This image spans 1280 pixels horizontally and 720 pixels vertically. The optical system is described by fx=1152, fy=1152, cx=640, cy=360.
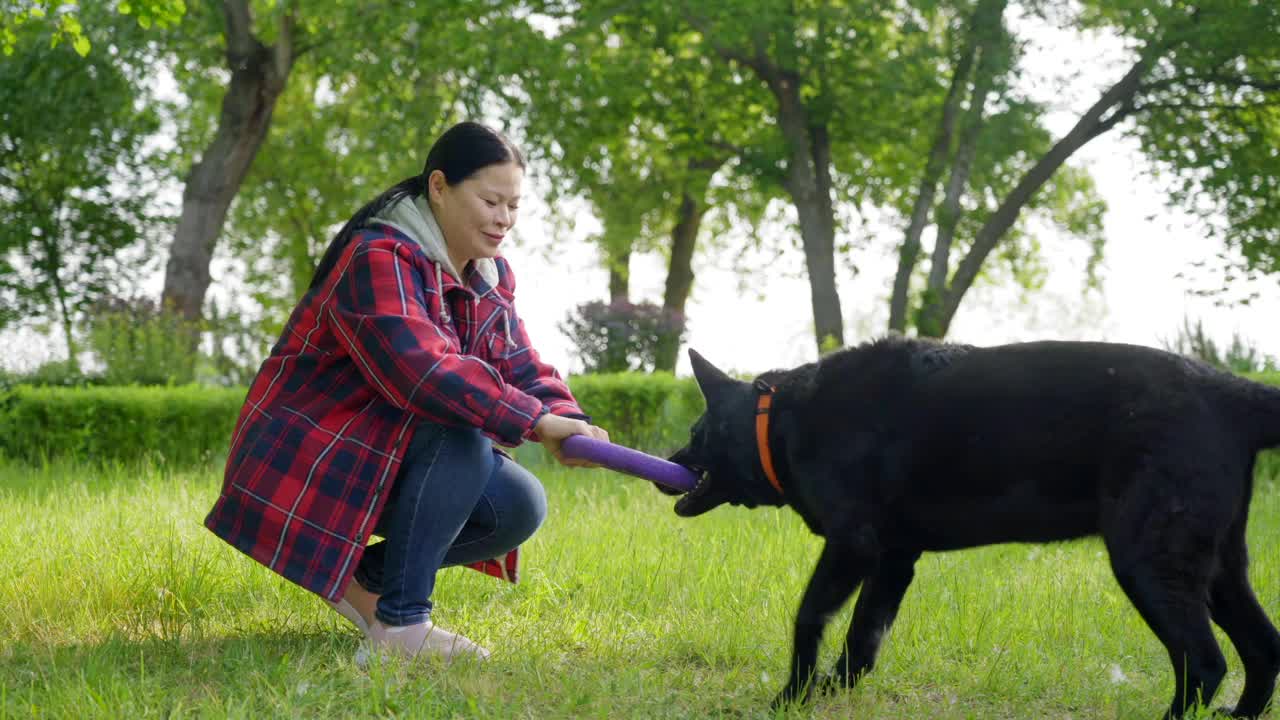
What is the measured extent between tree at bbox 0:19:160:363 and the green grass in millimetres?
16102

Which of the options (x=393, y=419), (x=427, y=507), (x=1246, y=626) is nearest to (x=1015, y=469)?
(x=1246, y=626)

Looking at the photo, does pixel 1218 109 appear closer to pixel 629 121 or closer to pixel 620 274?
pixel 629 121

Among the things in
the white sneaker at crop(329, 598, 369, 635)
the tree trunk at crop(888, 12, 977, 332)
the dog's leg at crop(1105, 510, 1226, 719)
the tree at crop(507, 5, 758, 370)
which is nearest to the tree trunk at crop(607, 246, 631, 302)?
the tree at crop(507, 5, 758, 370)

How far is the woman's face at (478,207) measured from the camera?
354 cm

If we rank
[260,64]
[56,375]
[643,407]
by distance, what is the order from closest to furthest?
[643,407], [56,375], [260,64]

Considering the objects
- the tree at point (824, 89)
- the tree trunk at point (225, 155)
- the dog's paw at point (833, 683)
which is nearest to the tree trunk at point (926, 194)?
the tree at point (824, 89)

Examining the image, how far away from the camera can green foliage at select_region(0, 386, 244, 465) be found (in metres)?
9.02

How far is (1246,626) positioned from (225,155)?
1536cm

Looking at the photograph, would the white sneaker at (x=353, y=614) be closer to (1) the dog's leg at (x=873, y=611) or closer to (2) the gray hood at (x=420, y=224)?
(2) the gray hood at (x=420, y=224)

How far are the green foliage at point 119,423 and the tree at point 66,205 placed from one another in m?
Answer: 11.1

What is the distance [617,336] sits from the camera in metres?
14.3

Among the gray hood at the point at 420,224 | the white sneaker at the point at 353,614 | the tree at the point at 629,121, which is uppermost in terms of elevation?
the tree at the point at 629,121

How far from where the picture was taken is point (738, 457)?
3.60 meters

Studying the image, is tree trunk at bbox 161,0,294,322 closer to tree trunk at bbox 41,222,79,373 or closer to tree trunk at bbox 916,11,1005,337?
tree trunk at bbox 41,222,79,373
